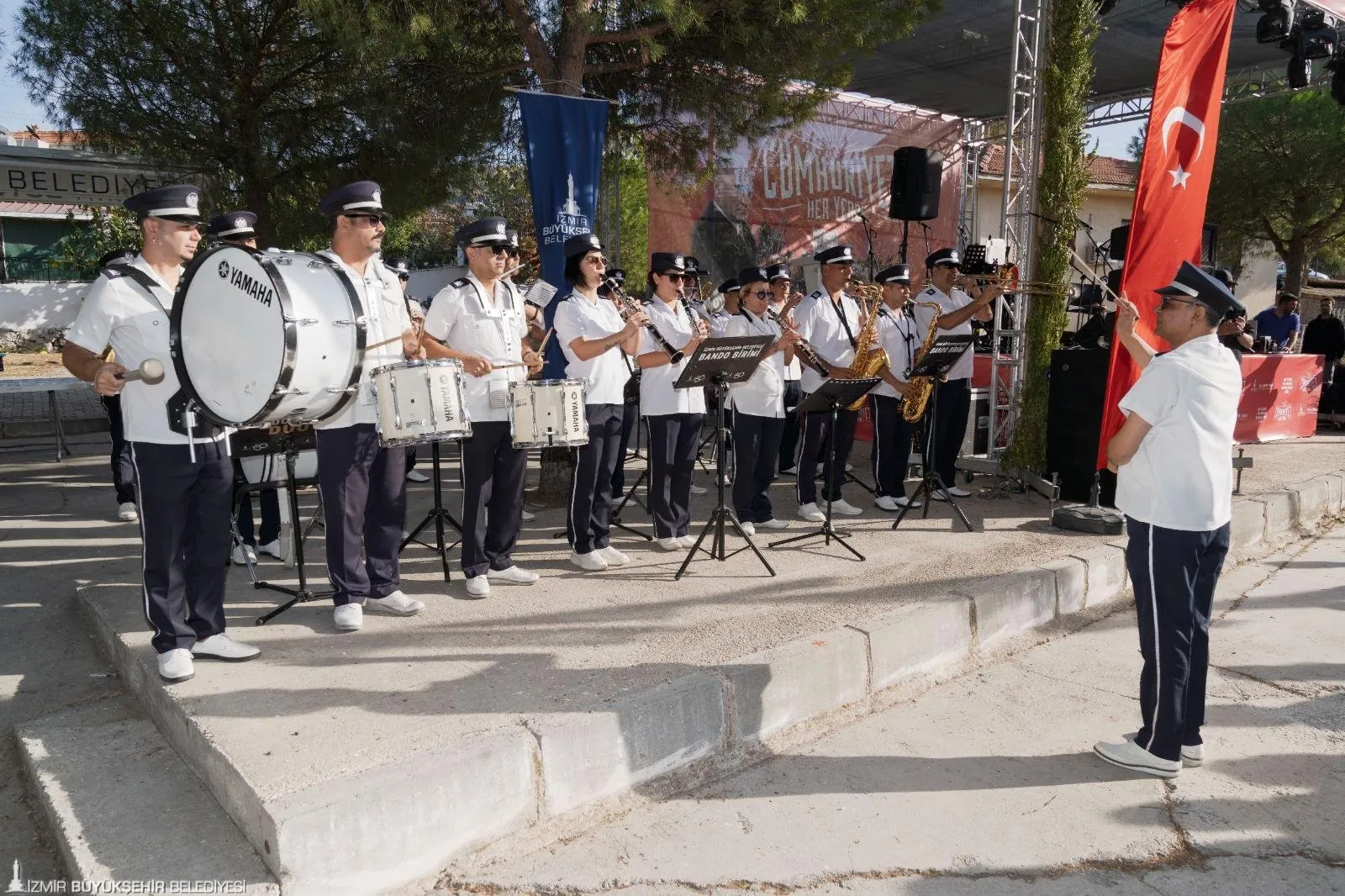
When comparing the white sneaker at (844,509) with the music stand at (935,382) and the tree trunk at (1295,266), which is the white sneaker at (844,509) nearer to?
the music stand at (935,382)

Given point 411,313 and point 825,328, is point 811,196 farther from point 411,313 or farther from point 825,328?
point 411,313

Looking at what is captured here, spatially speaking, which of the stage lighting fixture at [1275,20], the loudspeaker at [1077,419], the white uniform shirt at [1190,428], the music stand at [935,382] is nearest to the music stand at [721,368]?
the music stand at [935,382]

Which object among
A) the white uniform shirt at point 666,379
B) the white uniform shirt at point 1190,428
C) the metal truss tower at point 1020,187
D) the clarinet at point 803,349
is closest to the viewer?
the white uniform shirt at point 1190,428

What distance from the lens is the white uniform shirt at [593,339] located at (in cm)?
567

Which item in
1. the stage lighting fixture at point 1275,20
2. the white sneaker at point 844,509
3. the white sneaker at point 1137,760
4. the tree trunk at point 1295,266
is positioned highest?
the stage lighting fixture at point 1275,20

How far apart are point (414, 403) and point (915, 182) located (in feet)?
29.5

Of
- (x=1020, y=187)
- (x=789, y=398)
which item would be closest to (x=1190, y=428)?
(x=1020, y=187)

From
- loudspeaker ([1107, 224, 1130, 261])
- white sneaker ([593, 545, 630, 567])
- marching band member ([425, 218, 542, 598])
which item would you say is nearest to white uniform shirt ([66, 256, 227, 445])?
marching band member ([425, 218, 542, 598])

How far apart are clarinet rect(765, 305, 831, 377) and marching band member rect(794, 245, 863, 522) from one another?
124mm

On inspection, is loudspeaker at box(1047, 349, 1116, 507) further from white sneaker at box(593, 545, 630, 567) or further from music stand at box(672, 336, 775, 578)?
white sneaker at box(593, 545, 630, 567)

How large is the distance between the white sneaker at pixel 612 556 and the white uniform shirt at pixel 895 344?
286 cm

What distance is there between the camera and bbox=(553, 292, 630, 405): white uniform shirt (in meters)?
5.67

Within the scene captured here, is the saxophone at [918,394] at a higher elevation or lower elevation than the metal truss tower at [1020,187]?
lower

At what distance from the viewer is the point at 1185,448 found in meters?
3.50
